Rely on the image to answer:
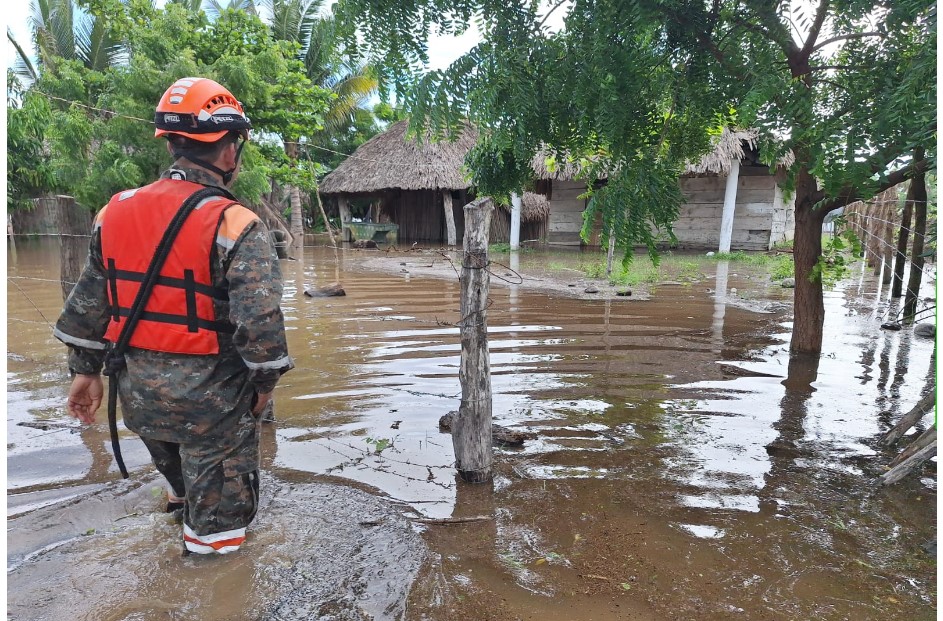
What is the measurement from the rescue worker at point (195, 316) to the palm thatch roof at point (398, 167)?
1834 centimetres

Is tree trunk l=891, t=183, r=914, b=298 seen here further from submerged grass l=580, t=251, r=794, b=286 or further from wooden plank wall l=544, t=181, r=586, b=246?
wooden plank wall l=544, t=181, r=586, b=246

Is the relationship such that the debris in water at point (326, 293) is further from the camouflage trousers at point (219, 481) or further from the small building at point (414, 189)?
the small building at point (414, 189)

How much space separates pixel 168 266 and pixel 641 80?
2.78 m

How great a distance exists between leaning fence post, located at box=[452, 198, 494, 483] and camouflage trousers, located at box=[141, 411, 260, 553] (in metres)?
1.16

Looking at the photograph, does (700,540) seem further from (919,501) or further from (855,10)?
(855,10)

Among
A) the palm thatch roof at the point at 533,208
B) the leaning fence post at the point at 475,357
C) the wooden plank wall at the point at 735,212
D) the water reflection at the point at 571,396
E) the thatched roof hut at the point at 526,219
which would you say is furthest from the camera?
the thatched roof hut at the point at 526,219

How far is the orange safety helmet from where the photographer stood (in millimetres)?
2316

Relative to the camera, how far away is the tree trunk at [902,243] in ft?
24.3

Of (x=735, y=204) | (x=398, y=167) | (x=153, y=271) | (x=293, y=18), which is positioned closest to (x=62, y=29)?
(x=293, y=18)

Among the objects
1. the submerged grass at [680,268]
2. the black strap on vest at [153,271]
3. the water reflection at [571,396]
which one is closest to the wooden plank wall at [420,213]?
the submerged grass at [680,268]

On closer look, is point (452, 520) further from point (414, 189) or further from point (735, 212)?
point (414, 189)

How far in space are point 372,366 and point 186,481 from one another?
11.0 feet

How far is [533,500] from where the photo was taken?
10.6 feet

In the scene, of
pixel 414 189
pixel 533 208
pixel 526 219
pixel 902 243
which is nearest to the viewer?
pixel 902 243
